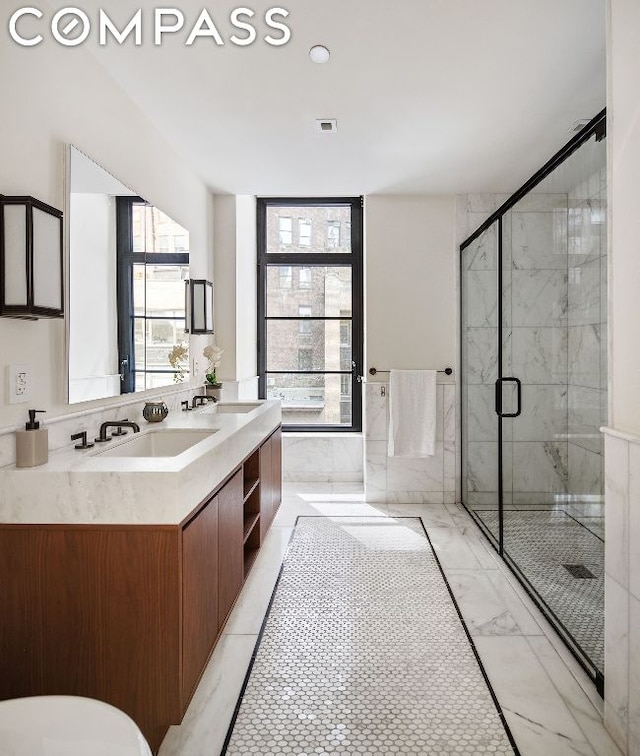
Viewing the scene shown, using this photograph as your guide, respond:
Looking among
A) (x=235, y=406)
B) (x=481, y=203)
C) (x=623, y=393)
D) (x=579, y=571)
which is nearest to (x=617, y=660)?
(x=623, y=393)

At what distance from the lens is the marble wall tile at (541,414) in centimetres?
295

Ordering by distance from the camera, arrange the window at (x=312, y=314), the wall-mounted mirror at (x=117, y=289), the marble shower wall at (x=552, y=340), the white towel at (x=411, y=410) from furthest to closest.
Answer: the window at (x=312, y=314) < the white towel at (x=411, y=410) < the marble shower wall at (x=552, y=340) < the wall-mounted mirror at (x=117, y=289)

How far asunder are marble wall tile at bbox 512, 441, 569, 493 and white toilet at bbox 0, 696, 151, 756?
8.22 ft

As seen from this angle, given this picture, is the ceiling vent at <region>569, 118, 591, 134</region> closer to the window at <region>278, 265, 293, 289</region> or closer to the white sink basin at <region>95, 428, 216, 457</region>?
the white sink basin at <region>95, 428, 216, 457</region>

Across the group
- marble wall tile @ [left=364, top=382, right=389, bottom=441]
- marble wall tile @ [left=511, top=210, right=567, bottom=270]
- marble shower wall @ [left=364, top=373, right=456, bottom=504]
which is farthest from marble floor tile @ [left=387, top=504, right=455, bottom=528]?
marble wall tile @ [left=511, top=210, right=567, bottom=270]

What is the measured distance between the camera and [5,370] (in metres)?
1.75

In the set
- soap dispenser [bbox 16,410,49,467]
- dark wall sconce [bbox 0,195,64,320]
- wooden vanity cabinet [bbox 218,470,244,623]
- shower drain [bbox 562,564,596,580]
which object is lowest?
shower drain [bbox 562,564,596,580]

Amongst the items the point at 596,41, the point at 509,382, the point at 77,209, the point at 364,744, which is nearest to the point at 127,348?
the point at 77,209

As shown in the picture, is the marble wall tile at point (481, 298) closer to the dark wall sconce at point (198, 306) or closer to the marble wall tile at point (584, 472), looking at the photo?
the marble wall tile at point (584, 472)

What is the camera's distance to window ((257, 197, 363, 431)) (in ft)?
16.3

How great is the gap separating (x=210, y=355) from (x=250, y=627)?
198 centimetres

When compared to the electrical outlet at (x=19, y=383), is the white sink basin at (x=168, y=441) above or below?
below

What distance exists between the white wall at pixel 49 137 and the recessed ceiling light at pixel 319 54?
90 centimetres

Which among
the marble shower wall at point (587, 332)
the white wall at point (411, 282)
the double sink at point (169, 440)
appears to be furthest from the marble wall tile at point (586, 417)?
the double sink at point (169, 440)
